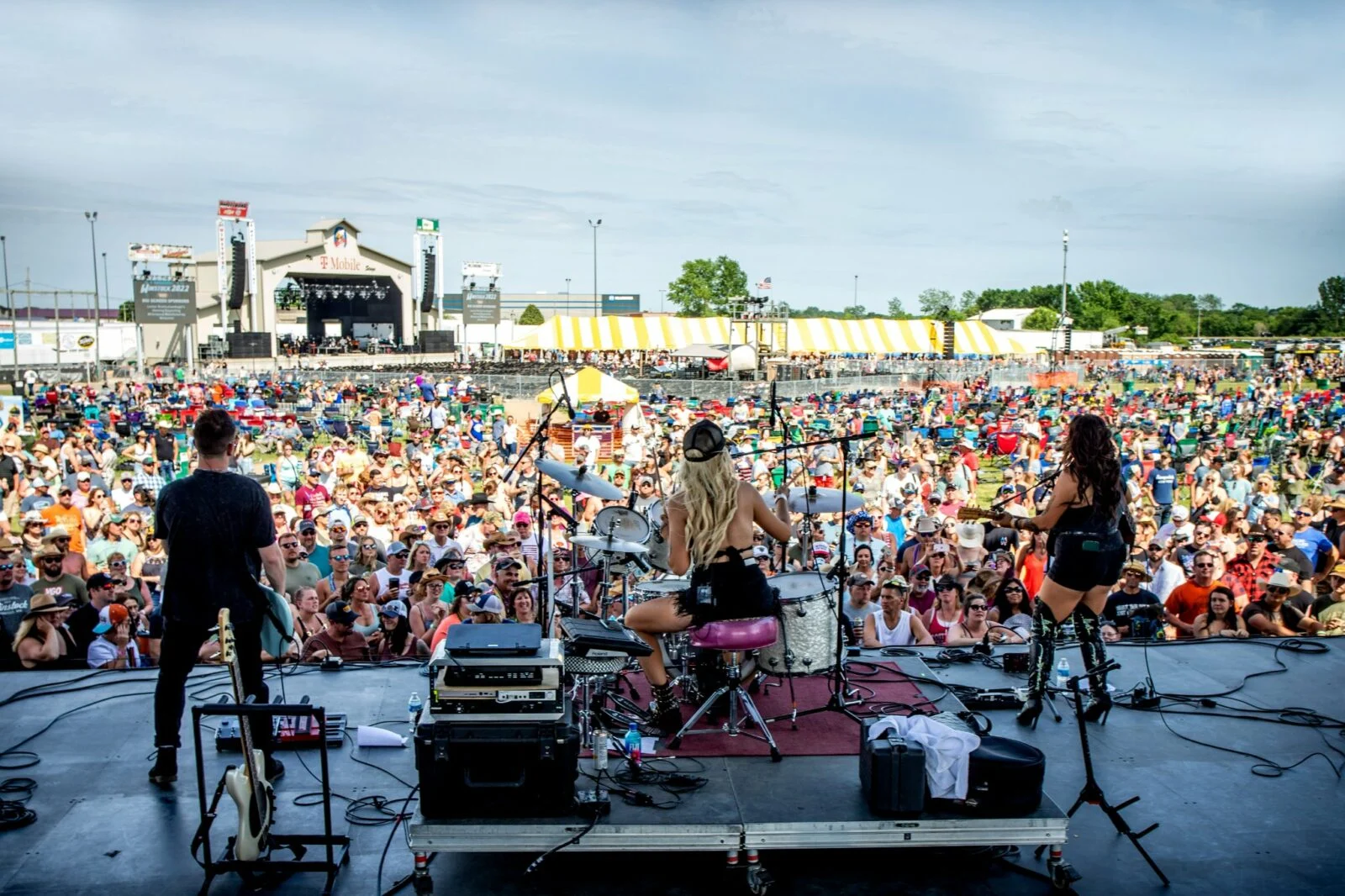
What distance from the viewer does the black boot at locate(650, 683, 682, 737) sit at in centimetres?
471

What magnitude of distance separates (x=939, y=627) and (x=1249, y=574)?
3136 mm

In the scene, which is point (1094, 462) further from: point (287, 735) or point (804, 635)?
point (287, 735)

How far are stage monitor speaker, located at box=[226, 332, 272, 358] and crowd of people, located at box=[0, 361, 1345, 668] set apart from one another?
24771 mm

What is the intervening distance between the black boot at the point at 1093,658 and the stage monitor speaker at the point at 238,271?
5275 cm

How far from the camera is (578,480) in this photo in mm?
5410

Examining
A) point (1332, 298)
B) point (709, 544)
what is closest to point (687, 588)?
point (709, 544)

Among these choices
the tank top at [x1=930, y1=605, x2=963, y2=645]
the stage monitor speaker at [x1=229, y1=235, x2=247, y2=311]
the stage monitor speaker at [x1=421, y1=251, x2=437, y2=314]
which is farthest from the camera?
the stage monitor speaker at [x1=421, y1=251, x2=437, y2=314]

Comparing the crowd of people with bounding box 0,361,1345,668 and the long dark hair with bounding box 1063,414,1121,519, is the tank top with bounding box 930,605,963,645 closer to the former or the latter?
the crowd of people with bounding box 0,361,1345,668

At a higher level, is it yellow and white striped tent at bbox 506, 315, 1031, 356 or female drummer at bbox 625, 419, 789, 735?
yellow and white striped tent at bbox 506, 315, 1031, 356

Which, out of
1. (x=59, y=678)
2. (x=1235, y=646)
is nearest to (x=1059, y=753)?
(x=1235, y=646)

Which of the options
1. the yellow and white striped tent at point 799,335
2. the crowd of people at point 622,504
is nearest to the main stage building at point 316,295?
the yellow and white striped tent at point 799,335

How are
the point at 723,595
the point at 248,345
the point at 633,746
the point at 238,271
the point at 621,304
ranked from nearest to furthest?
the point at 633,746
the point at 723,595
the point at 248,345
the point at 238,271
the point at 621,304

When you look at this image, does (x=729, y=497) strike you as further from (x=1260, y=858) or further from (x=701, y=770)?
(x=1260, y=858)

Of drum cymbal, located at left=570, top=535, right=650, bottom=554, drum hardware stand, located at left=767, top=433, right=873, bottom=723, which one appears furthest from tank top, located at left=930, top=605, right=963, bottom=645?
drum cymbal, located at left=570, top=535, right=650, bottom=554
